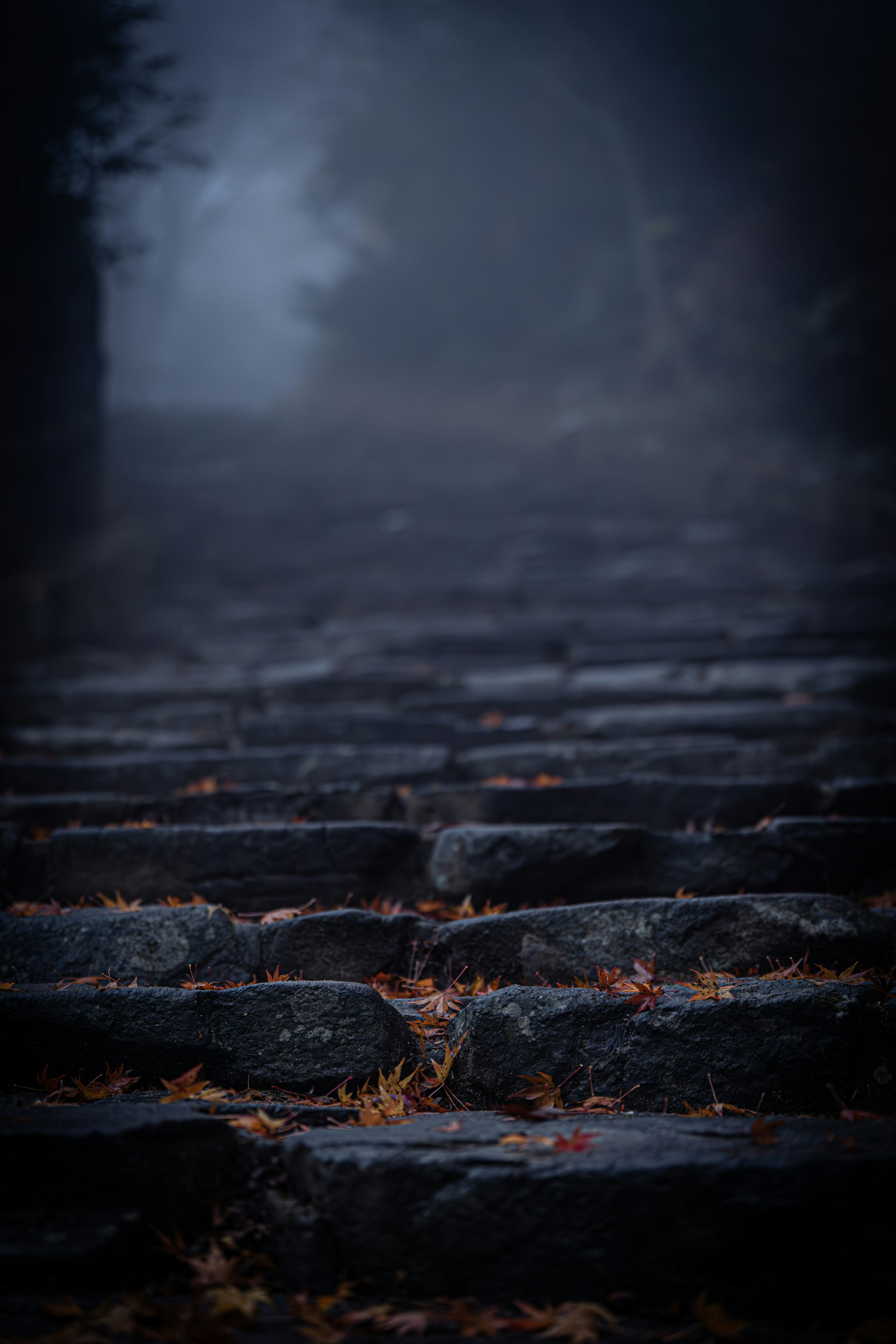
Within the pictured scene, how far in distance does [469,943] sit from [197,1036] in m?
0.91

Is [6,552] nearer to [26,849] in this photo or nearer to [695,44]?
[26,849]

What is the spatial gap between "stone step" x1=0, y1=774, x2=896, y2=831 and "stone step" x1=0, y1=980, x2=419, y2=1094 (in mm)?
1337

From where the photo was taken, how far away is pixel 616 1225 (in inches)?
68.0

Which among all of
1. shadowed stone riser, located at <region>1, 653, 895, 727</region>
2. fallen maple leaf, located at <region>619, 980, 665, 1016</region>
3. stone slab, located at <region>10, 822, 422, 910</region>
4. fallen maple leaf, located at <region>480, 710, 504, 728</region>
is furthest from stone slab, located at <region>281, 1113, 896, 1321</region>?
shadowed stone riser, located at <region>1, 653, 895, 727</region>

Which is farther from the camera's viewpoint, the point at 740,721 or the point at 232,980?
the point at 740,721

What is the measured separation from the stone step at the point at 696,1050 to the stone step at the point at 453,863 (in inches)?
31.8

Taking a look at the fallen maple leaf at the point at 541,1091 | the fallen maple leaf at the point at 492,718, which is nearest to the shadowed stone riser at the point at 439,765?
the fallen maple leaf at the point at 492,718

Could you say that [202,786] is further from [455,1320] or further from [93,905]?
[455,1320]

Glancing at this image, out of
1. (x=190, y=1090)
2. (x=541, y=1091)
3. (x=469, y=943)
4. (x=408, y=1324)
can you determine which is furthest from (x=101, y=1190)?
(x=469, y=943)

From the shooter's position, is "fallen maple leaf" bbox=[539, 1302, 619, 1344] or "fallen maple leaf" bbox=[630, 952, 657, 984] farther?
"fallen maple leaf" bbox=[630, 952, 657, 984]

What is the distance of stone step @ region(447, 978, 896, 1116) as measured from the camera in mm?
2213

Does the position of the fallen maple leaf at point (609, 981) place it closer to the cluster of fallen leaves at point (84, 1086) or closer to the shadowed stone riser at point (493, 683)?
the cluster of fallen leaves at point (84, 1086)

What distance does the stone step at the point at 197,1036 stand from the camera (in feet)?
7.39

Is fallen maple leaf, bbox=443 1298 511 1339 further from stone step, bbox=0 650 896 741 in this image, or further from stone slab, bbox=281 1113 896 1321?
stone step, bbox=0 650 896 741
